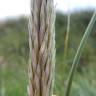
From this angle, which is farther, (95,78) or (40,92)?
(95,78)

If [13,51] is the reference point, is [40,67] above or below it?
above

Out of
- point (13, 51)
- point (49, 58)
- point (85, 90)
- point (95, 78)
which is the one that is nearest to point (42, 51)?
point (49, 58)

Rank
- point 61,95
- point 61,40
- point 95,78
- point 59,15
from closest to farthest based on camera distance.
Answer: point 61,95
point 95,78
point 61,40
point 59,15

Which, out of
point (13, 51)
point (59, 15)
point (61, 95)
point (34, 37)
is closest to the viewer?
point (34, 37)

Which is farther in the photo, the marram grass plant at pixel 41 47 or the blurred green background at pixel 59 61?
the blurred green background at pixel 59 61

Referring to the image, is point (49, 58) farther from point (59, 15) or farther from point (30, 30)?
point (59, 15)

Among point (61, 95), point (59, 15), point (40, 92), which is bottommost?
point (59, 15)
